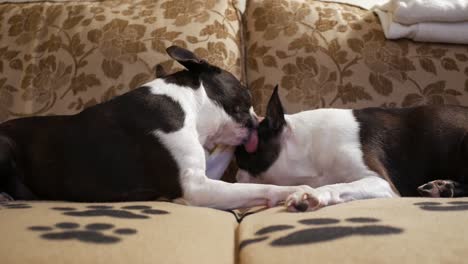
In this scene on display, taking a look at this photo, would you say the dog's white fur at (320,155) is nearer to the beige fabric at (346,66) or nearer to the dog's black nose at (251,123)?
the dog's black nose at (251,123)

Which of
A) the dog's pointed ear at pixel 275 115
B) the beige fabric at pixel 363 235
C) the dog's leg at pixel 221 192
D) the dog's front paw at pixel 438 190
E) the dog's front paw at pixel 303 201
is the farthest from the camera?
the dog's pointed ear at pixel 275 115

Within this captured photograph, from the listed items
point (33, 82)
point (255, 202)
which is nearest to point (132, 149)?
point (255, 202)

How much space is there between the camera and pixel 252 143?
2.09 meters

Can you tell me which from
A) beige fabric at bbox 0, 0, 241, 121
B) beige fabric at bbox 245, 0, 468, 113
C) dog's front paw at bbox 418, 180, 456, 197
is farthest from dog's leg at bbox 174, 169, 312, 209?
beige fabric at bbox 0, 0, 241, 121

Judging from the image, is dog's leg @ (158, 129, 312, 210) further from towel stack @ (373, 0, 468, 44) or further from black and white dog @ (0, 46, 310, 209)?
towel stack @ (373, 0, 468, 44)

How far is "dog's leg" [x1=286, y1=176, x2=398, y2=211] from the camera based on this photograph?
1523 mm

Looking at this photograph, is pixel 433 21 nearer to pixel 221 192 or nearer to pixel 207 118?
pixel 207 118

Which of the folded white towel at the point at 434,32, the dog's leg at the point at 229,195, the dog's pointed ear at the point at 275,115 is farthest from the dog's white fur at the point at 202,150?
the folded white towel at the point at 434,32

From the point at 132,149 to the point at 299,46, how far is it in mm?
1064

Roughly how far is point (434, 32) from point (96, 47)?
160cm

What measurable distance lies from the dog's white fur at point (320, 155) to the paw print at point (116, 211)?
0.70 metres

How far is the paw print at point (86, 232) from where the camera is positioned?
43.5 inches

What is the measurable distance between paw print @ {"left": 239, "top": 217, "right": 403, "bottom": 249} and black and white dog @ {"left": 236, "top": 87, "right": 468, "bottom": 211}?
24.5 inches

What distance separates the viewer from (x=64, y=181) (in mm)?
1765
